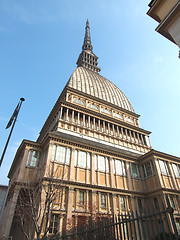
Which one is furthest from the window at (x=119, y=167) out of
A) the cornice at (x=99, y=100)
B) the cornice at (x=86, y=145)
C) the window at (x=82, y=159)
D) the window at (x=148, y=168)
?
the cornice at (x=99, y=100)

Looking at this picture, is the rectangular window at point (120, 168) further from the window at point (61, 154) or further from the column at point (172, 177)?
the window at point (61, 154)

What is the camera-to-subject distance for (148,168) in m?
31.4

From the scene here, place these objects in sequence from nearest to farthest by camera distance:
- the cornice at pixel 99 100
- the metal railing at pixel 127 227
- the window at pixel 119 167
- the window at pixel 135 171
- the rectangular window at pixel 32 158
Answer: the metal railing at pixel 127 227 → the rectangular window at pixel 32 158 → the window at pixel 119 167 → the window at pixel 135 171 → the cornice at pixel 99 100

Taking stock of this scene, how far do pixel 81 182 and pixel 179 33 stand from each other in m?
21.5

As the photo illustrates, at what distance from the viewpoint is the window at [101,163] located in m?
28.0

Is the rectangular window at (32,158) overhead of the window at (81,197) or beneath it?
overhead

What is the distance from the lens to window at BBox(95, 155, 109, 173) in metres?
28.0

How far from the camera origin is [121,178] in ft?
95.0

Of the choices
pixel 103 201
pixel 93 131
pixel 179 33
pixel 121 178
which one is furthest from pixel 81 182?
pixel 179 33

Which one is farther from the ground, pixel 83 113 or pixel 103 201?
pixel 83 113

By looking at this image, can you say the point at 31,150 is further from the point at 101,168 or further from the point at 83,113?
the point at 83,113

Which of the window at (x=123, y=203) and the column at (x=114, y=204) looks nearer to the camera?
the column at (x=114, y=204)

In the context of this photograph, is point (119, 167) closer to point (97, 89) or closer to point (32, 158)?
point (32, 158)

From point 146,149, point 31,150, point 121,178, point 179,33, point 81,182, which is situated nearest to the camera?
point 179,33
